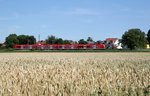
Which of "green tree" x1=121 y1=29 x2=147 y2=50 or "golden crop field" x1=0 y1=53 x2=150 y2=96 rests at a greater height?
"green tree" x1=121 y1=29 x2=147 y2=50

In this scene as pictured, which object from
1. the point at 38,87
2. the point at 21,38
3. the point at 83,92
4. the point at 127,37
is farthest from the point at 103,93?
the point at 21,38

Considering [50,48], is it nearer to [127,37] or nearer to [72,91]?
[127,37]

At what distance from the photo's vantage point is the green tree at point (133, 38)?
73.3 m

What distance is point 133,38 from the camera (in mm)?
73688

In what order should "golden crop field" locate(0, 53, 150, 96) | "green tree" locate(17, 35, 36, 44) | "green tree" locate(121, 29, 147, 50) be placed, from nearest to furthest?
"golden crop field" locate(0, 53, 150, 96) < "green tree" locate(121, 29, 147, 50) < "green tree" locate(17, 35, 36, 44)

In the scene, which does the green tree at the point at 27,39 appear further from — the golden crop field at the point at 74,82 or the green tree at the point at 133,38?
the golden crop field at the point at 74,82

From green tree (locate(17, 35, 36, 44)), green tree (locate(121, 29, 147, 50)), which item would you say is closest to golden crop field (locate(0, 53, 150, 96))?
green tree (locate(121, 29, 147, 50))

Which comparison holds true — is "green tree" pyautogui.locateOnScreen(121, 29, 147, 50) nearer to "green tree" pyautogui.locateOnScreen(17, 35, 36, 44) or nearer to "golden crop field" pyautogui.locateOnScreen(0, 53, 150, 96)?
"golden crop field" pyautogui.locateOnScreen(0, 53, 150, 96)

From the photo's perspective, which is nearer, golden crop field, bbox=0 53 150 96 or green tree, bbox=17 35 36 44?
golden crop field, bbox=0 53 150 96

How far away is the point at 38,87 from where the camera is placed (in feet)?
10.9

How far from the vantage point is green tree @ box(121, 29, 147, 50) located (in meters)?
73.3

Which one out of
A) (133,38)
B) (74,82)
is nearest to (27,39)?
(133,38)

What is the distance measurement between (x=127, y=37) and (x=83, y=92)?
75.8m

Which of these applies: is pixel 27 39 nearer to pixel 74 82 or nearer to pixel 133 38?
pixel 133 38
